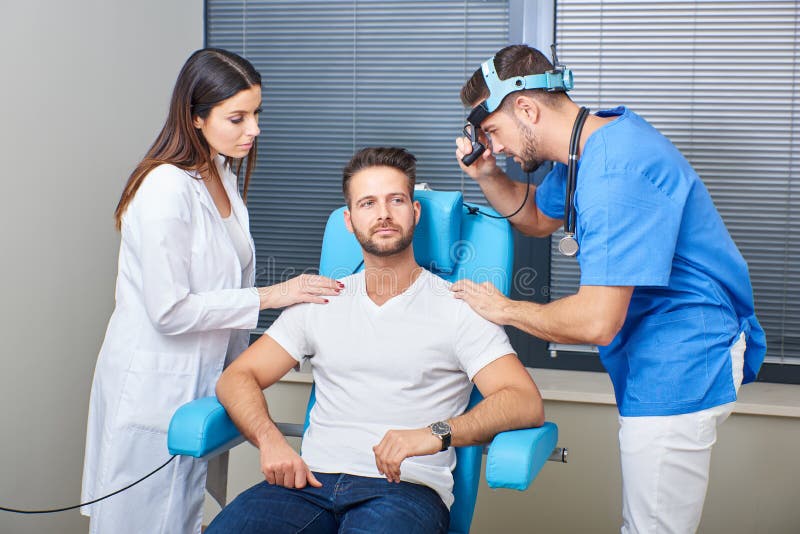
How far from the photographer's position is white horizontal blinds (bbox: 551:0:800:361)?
231 cm

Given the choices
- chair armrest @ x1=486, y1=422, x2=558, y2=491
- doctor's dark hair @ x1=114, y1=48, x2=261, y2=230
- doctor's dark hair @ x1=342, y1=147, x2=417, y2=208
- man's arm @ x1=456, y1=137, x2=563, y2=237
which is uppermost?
doctor's dark hair @ x1=114, y1=48, x2=261, y2=230

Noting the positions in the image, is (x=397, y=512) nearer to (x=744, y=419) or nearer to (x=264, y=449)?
(x=264, y=449)

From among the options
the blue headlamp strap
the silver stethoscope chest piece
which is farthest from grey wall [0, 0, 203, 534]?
the silver stethoscope chest piece

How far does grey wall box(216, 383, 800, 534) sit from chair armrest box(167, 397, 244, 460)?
3.49ft

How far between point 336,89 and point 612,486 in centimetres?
160

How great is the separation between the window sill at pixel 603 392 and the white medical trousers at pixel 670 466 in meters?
0.73

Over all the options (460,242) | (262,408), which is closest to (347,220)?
(460,242)

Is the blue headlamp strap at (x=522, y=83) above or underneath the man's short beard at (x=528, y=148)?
above

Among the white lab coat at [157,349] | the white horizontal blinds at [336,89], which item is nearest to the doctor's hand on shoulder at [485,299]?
the white lab coat at [157,349]

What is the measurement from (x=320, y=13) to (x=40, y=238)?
49.4 inches

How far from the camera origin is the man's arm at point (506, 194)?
5.92ft

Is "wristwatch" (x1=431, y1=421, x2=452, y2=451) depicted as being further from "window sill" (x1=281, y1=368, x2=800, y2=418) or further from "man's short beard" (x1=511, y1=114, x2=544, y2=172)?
"window sill" (x1=281, y1=368, x2=800, y2=418)

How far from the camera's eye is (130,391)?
1.64 meters

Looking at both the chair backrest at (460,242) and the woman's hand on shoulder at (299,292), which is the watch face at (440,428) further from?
the woman's hand on shoulder at (299,292)
